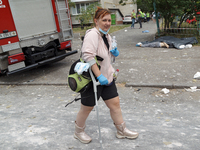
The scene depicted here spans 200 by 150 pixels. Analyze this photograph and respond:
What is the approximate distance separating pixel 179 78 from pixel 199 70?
0.88m

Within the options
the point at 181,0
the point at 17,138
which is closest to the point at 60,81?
the point at 17,138

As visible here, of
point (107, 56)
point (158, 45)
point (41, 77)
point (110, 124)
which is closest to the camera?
point (107, 56)

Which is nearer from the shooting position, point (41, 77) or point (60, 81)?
point (60, 81)

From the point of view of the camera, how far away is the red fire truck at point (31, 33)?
19.5 ft

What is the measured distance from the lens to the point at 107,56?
2770 mm

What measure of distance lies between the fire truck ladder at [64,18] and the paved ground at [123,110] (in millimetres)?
1475

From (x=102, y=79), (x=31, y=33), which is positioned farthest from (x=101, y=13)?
(x=31, y=33)

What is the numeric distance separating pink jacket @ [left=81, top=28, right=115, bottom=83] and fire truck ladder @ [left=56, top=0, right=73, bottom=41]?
200 inches

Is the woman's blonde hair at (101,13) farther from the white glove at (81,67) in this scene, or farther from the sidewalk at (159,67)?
the sidewalk at (159,67)

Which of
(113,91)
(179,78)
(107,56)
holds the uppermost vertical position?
(107,56)

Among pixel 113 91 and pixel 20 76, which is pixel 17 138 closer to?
pixel 113 91

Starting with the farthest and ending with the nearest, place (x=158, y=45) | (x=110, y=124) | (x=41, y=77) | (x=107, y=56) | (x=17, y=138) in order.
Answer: (x=158, y=45) → (x=41, y=77) → (x=110, y=124) → (x=17, y=138) → (x=107, y=56)

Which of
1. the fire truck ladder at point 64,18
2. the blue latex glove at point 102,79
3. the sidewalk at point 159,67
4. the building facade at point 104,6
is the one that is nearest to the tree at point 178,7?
the sidewalk at point 159,67

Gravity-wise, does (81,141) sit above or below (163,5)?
below
